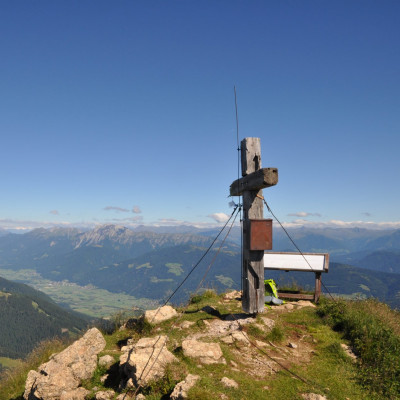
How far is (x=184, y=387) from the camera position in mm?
6164

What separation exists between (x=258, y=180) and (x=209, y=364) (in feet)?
19.2

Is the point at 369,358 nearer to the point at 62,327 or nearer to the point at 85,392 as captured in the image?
the point at 85,392

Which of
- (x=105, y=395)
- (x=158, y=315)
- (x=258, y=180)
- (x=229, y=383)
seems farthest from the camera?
(x=158, y=315)

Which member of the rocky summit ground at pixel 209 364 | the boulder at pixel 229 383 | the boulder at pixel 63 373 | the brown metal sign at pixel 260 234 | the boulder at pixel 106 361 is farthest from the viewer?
the brown metal sign at pixel 260 234

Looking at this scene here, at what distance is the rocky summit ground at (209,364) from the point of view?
672 centimetres

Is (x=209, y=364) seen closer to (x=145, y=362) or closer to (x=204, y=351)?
(x=204, y=351)

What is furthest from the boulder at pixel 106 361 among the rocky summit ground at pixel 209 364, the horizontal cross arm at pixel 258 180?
the horizontal cross arm at pixel 258 180

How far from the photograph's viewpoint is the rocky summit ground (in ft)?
22.1

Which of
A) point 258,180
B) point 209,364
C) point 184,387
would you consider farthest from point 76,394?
point 258,180

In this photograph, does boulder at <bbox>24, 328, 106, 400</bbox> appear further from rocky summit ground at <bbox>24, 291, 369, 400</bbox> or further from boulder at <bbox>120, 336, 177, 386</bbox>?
boulder at <bbox>120, 336, 177, 386</bbox>

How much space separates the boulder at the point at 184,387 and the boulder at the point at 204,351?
1058mm

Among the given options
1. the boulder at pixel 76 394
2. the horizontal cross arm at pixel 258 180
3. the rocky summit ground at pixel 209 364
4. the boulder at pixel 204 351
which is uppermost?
the horizontal cross arm at pixel 258 180

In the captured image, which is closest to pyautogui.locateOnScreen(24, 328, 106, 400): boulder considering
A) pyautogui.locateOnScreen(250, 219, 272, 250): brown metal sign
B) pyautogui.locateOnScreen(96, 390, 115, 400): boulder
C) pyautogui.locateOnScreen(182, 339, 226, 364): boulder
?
pyautogui.locateOnScreen(96, 390, 115, 400): boulder

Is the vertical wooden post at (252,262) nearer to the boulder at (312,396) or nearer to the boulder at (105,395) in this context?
the boulder at (312,396)
